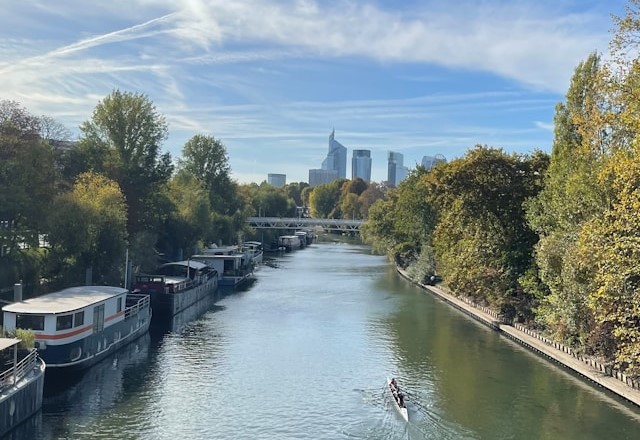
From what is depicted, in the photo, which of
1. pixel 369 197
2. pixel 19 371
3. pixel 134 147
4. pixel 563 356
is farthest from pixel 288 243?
pixel 19 371

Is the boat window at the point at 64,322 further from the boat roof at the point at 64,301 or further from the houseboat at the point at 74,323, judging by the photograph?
the boat roof at the point at 64,301

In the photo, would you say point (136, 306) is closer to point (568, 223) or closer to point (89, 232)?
point (89, 232)

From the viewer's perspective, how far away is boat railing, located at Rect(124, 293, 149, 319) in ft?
120

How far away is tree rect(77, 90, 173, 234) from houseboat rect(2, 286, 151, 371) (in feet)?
77.4

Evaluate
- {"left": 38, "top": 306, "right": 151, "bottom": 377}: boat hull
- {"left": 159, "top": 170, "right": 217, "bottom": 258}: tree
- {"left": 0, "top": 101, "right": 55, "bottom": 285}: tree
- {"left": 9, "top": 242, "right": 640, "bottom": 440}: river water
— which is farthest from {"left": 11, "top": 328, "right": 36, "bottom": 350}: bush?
{"left": 159, "top": 170, "right": 217, "bottom": 258}: tree

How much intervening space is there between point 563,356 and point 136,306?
80.8ft

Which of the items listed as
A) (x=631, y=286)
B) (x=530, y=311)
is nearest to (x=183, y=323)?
(x=530, y=311)

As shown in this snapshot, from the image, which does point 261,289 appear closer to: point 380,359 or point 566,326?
point 380,359

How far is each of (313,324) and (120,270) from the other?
14701 millimetres

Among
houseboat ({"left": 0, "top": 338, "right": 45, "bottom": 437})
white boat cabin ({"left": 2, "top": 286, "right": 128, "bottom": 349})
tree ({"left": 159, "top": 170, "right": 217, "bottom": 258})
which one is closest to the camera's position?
houseboat ({"left": 0, "top": 338, "right": 45, "bottom": 437})

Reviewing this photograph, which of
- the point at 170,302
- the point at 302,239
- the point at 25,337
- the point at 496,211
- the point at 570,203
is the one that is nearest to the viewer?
the point at 25,337

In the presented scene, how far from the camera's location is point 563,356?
1334 inches

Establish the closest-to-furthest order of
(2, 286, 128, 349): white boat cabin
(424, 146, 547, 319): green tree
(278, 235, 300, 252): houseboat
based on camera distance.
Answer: (2, 286, 128, 349): white boat cabin, (424, 146, 547, 319): green tree, (278, 235, 300, 252): houseboat

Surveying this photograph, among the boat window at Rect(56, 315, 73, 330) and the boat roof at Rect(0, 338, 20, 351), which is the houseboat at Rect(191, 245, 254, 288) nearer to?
the boat window at Rect(56, 315, 73, 330)
